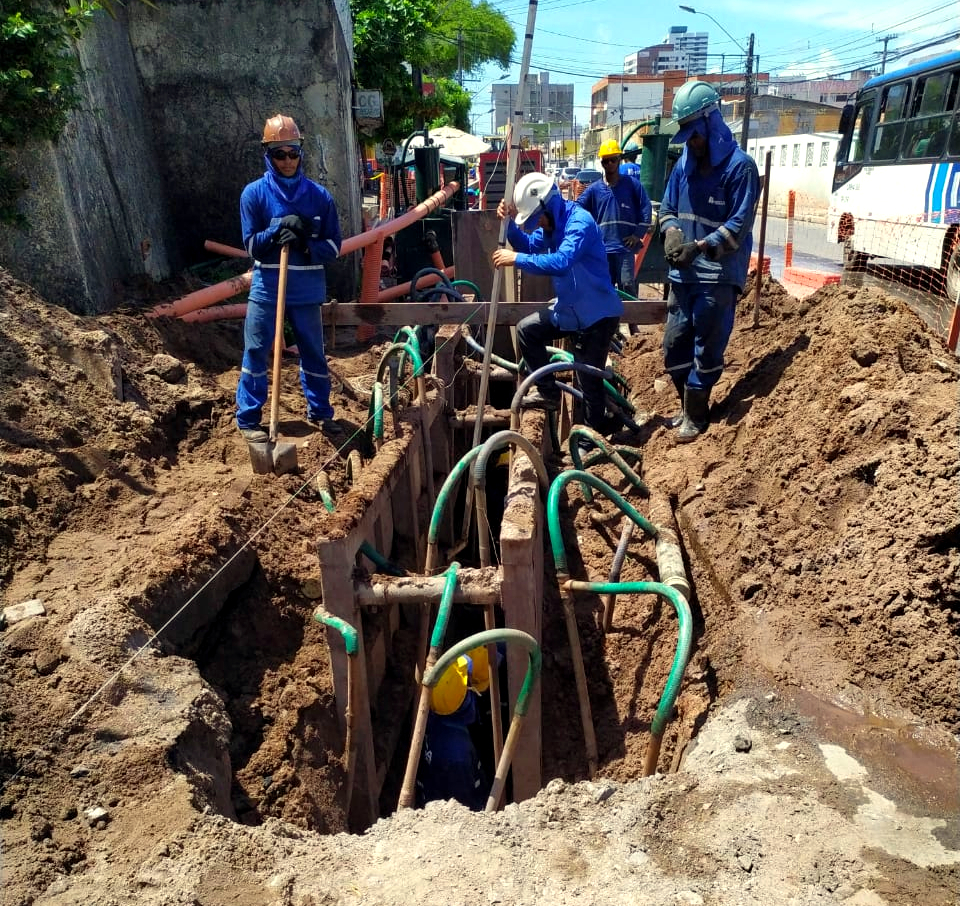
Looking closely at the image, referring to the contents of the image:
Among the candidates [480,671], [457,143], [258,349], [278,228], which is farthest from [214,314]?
[457,143]

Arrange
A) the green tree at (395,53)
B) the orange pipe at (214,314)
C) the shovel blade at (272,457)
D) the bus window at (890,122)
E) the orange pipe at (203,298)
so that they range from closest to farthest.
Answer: the shovel blade at (272,457)
the orange pipe at (203,298)
the orange pipe at (214,314)
the bus window at (890,122)
the green tree at (395,53)

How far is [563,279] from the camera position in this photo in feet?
16.8

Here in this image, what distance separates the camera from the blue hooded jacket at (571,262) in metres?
4.84

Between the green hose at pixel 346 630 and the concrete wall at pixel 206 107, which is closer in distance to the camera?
the green hose at pixel 346 630

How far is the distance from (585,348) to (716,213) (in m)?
1.21

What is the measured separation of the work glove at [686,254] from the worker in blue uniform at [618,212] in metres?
3.11

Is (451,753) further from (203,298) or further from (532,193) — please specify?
(203,298)

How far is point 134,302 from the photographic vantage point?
263 inches

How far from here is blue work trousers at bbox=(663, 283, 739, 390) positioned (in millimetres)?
4922

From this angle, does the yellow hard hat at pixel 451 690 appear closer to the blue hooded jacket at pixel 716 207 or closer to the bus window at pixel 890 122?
the blue hooded jacket at pixel 716 207

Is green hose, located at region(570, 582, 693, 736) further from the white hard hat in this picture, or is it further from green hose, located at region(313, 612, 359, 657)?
the white hard hat

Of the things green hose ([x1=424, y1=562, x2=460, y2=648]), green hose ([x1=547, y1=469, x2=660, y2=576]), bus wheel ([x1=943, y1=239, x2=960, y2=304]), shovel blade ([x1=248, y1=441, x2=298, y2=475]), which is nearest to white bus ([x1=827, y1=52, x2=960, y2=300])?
bus wheel ([x1=943, y1=239, x2=960, y2=304])

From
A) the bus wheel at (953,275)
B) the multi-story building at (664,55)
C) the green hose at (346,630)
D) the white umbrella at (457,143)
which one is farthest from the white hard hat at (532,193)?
the multi-story building at (664,55)

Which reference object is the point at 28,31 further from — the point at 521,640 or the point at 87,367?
the point at 521,640
